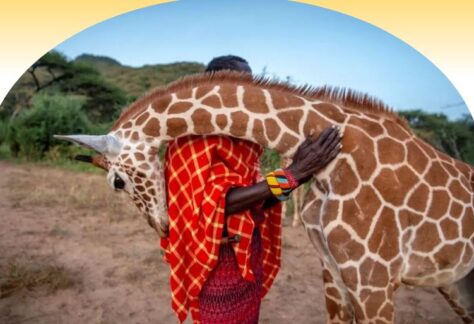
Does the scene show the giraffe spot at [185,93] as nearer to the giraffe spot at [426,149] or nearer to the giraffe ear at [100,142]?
the giraffe ear at [100,142]

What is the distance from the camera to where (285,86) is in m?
1.96

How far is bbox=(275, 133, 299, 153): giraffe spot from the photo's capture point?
1.88 metres

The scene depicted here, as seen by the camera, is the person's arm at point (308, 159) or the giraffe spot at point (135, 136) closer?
the person's arm at point (308, 159)

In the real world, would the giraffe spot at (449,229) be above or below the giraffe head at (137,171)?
below

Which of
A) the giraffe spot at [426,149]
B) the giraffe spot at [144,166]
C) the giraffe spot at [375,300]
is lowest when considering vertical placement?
the giraffe spot at [375,300]

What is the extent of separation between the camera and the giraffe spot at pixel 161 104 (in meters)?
1.96

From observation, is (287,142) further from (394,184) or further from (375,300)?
(375,300)

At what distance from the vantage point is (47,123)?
6.16 m

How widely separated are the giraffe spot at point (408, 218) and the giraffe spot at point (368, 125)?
0.33 m

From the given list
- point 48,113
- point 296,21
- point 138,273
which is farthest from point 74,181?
point 296,21

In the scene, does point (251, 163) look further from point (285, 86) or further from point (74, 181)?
point (74, 181)

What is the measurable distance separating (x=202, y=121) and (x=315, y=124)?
46 cm

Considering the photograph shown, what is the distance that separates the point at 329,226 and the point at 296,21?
4.18 feet

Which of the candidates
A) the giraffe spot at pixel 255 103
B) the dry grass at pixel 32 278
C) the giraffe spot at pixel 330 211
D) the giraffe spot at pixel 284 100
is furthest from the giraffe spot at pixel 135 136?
the dry grass at pixel 32 278
